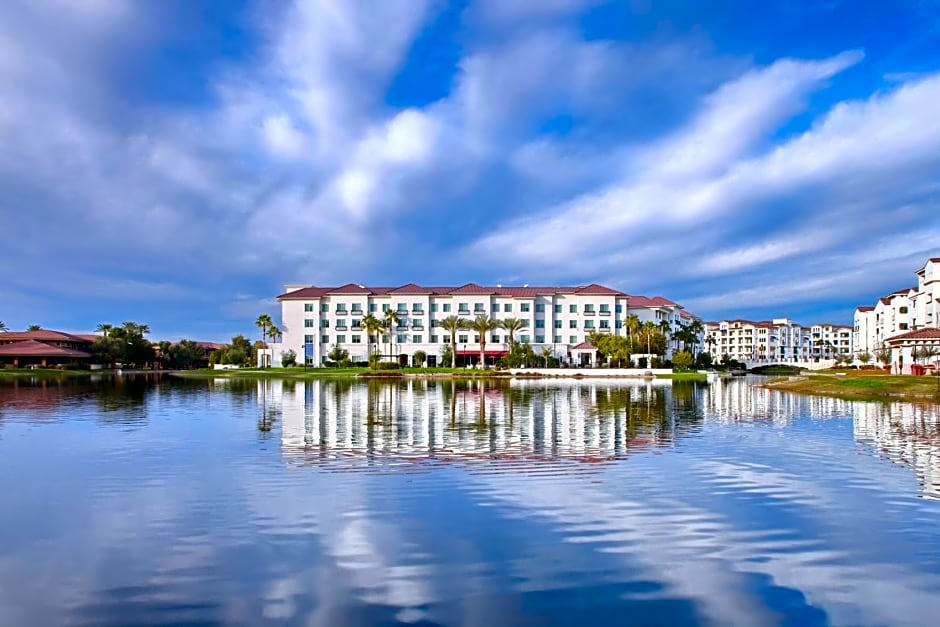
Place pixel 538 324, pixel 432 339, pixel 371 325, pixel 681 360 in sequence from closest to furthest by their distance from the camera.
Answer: pixel 681 360, pixel 371 325, pixel 432 339, pixel 538 324

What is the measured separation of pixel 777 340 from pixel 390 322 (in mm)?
115040

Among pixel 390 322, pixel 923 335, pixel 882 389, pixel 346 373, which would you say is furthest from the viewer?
pixel 390 322

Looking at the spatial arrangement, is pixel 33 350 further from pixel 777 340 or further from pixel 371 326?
pixel 777 340

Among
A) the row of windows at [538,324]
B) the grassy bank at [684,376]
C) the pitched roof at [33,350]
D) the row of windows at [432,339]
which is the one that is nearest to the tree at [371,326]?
the row of windows at [432,339]

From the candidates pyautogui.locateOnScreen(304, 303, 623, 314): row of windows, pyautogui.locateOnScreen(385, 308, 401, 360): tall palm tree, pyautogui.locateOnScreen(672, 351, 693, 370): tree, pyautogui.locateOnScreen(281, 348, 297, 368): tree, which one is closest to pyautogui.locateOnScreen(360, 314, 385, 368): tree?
pyautogui.locateOnScreen(385, 308, 401, 360): tall palm tree

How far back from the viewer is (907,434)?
19688 mm

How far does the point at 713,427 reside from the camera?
74.3 feet

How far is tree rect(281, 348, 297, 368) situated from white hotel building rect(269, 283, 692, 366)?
29.7 inches

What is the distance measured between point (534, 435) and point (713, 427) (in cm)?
683

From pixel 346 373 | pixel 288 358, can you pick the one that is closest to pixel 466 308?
pixel 346 373

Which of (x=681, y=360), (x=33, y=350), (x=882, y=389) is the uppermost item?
(x=33, y=350)

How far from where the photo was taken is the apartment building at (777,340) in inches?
6407

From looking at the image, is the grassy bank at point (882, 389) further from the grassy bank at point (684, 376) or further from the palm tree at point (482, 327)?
the palm tree at point (482, 327)

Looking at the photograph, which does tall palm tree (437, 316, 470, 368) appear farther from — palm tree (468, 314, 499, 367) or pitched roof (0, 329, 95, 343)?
pitched roof (0, 329, 95, 343)
